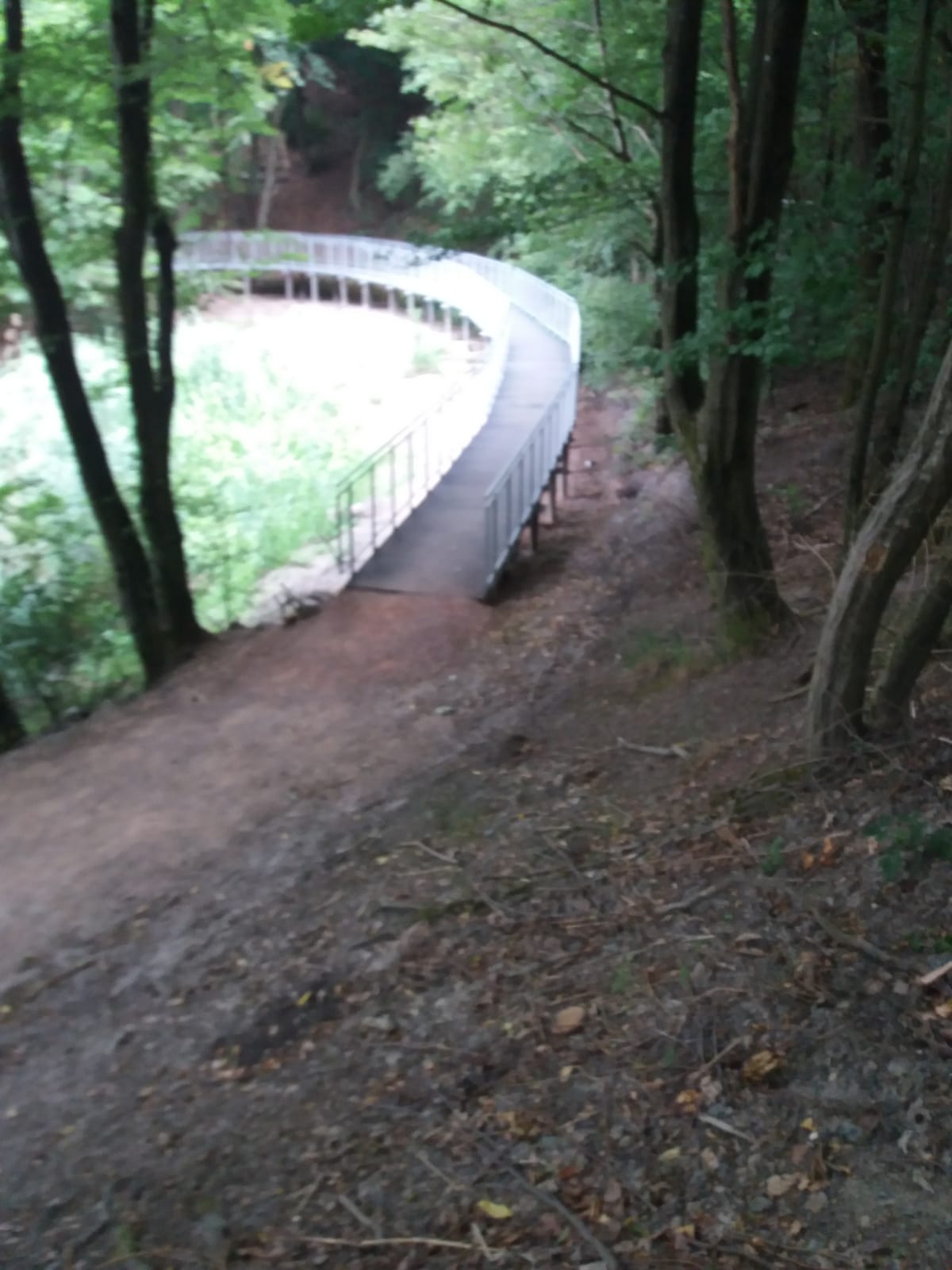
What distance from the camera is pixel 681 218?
289 inches

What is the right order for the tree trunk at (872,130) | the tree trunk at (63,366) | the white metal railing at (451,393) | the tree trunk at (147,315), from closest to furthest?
the tree trunk at (872,130) → the tree trunk at (63,366) → the tree trunk at (147,315) → the white metal railing at (451,393)

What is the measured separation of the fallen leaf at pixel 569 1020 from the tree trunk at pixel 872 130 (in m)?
4.29

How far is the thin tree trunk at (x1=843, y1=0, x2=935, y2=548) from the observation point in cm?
586

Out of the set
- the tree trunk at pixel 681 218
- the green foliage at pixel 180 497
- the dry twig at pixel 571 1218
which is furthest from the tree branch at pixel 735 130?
the green foliage at pixel 180 497

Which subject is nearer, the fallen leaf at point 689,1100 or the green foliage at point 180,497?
the fallen leaf at point 689,1100

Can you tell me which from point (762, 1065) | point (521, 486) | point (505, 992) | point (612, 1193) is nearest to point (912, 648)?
point (762, 1065)

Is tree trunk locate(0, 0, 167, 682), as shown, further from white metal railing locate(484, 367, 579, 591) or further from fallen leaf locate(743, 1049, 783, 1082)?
fallen leaf locate(743, 1049, 783, 1082)

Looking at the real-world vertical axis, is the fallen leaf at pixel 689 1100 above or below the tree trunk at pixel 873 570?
below

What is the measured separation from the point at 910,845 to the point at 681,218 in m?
A: 4.70

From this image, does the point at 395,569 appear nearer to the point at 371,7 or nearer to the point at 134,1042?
the point at 371,7

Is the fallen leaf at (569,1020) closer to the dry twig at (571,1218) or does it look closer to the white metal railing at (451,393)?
the dry twig at (571,1218)

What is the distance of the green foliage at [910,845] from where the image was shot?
13.7 ft

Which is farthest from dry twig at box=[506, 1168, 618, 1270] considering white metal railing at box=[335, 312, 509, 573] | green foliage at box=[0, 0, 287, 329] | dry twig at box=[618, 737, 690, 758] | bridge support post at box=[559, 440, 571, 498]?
bridge support post at box=[559, 440, 571, 498]

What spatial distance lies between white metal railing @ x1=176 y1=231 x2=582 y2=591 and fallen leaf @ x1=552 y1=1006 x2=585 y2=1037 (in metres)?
6.00
